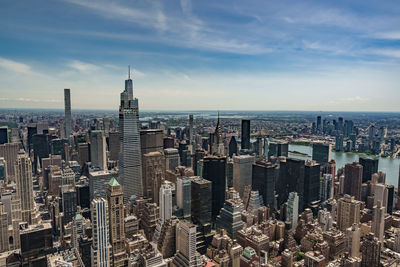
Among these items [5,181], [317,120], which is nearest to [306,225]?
[5,181]

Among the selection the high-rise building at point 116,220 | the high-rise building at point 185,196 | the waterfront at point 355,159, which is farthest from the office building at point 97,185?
the waterfront at point 355,159

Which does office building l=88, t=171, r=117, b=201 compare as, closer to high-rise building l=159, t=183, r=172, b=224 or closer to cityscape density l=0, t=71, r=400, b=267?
cityscape density l=0, t=71, r=400, b=267

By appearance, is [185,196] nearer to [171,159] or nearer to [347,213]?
[171,159]

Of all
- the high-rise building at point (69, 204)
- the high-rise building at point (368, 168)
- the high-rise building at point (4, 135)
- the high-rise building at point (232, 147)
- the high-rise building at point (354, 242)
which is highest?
the high-rise building at point (4, 135)

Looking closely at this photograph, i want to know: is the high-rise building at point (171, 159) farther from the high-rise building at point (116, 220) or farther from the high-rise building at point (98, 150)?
the high-rise building at point (116, 220)

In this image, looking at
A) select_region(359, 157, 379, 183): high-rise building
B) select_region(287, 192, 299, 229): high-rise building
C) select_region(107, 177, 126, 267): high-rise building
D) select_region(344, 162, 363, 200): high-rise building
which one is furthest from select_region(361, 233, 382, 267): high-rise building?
select_region(359, 157, 379, 183): high-rise building

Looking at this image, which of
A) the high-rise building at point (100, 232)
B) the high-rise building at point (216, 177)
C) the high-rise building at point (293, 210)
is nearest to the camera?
the high-rise building at point (100, 232)

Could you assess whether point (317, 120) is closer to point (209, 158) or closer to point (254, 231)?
point (209, 158)
